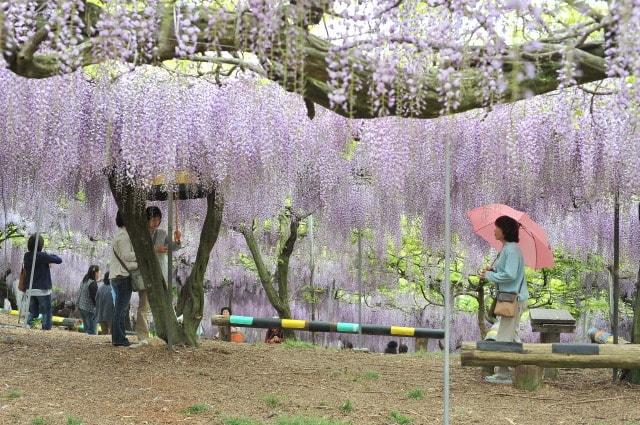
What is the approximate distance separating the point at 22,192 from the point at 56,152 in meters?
2.08

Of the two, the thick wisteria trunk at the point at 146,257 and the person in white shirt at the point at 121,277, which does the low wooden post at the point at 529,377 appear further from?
the person in white shirt at the point at 121,277

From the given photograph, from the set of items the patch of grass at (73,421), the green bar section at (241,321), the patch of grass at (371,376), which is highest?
the green bar section at (241,321)

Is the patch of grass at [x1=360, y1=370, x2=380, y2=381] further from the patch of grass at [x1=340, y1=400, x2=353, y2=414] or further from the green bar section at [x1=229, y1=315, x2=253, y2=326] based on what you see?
the green bar section at [x1=229, y1=315, x2=253, y2=326]

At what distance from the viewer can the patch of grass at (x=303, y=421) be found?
5184mm

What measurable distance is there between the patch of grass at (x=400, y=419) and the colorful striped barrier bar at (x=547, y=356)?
1062 mm

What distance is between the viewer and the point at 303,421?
206 inches

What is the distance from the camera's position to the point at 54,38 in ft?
14.0

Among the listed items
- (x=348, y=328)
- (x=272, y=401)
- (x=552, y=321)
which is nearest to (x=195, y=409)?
(x=272, y=401)

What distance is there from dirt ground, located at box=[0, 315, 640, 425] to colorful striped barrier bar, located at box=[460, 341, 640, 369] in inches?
9.9

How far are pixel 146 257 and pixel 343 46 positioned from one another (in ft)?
13.0

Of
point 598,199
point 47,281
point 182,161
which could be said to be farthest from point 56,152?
point 598,199

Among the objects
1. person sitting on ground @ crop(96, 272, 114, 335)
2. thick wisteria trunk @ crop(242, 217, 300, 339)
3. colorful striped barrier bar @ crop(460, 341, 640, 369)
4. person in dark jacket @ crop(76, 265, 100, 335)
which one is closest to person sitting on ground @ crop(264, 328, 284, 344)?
thick wisteria trunk @ crop(242, 217, 300, 339)

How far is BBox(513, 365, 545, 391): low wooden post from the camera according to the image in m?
6.57

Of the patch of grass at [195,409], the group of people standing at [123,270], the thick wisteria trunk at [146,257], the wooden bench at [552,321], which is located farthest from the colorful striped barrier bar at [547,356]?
the group of people standing at [123,270]
